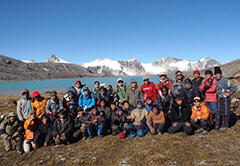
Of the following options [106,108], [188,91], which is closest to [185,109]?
[188,91]

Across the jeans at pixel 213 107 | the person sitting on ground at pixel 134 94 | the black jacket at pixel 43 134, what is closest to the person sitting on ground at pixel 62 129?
the black jacket at pixel 43 134

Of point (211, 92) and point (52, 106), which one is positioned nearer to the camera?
point (211, 92)

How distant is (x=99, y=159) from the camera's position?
6.34 m

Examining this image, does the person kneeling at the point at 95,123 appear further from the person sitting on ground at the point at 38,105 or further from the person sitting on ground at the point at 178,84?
the person sitting on ground at the point at 178,84

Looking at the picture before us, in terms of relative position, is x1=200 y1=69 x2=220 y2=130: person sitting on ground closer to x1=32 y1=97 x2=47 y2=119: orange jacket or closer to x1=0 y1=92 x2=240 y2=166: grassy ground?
x1=0 y1=92 x2=240 y2=166: grassy ground

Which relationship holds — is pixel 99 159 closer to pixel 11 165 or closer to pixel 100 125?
pixel 100 125

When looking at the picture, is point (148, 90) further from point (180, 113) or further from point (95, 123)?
point (95, 123)

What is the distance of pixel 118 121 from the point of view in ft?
28.9

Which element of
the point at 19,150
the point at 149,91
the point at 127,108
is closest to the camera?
the point at 19,150

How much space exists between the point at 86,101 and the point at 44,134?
268cm

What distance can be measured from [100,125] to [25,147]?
3.49 meters

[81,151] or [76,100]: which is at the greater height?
[76,100]

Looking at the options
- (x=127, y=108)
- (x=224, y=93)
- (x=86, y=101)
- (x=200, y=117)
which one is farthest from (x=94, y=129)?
(x=224, y=93)

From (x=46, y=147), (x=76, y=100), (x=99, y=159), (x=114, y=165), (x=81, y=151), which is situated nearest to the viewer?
(x=114, y=165)
